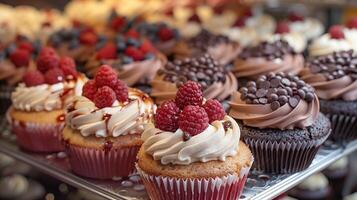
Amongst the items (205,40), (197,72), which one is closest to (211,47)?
(205,40)

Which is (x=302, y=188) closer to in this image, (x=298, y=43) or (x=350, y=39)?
(x=350, y=39)

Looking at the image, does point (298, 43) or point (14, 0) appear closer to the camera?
point (298, 43)

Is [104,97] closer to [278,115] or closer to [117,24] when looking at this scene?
[278,115]

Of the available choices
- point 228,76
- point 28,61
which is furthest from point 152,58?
point 28,61

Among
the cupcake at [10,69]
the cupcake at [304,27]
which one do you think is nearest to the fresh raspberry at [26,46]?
the cupcake at [10,69]

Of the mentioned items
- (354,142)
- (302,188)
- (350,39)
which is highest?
(350,39)

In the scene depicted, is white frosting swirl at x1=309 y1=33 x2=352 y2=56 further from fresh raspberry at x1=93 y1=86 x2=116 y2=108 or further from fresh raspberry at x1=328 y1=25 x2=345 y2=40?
fresh raspberry at x1=93 y1=86 x2=116 y2=108
